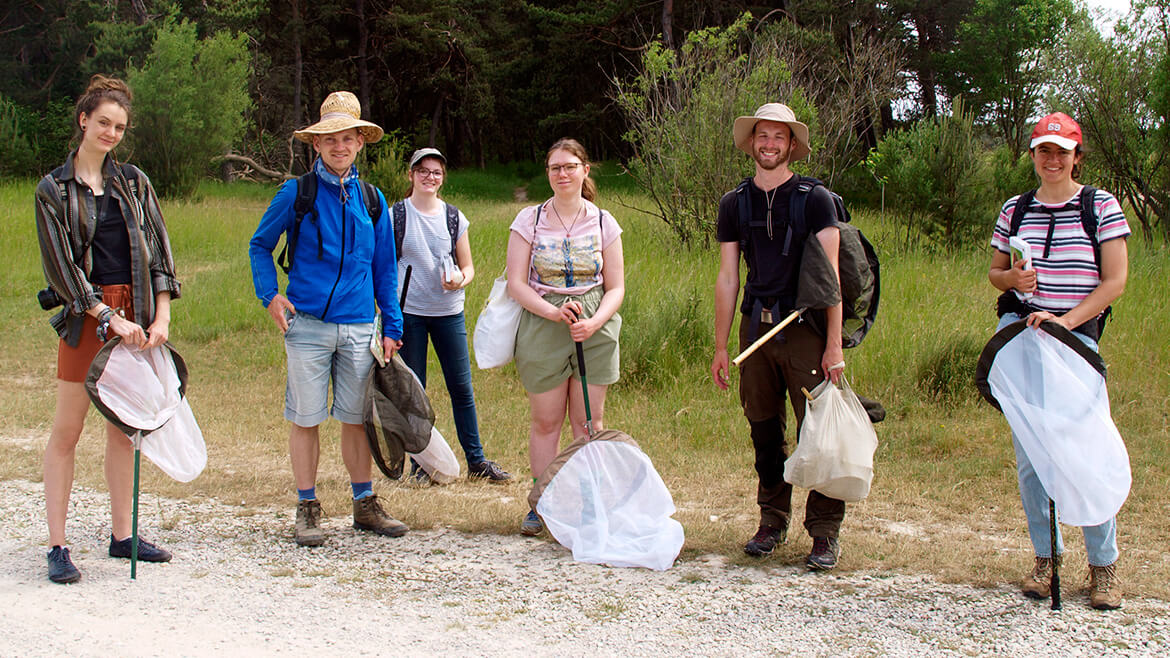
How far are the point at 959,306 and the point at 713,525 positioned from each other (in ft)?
18.3

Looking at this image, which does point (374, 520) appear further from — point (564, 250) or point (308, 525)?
point (564, 250)

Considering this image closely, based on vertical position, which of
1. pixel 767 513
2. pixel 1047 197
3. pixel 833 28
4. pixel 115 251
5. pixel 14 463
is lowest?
pixel 14 463

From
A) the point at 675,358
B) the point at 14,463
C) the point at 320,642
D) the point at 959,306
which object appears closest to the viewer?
the point at 320,642

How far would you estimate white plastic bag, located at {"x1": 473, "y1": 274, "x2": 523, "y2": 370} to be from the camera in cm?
457

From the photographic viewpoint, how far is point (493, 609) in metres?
3.70

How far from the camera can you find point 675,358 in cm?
815

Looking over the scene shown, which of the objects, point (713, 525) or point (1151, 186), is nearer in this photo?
point (713, 525)

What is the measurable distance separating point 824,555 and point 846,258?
49.2 inches

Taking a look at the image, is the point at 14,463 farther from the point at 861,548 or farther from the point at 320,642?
the point at 861,548

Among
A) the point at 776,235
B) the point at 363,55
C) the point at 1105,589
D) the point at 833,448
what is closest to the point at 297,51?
the point at 363,55

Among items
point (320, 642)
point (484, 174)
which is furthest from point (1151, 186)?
point (484, 174)

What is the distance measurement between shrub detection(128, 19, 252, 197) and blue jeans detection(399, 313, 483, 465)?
1823cm

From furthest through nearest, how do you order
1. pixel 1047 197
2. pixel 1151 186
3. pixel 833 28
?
pixel 833 28, pixel 1151 186, pixel 1047 197

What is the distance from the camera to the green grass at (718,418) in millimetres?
4770
